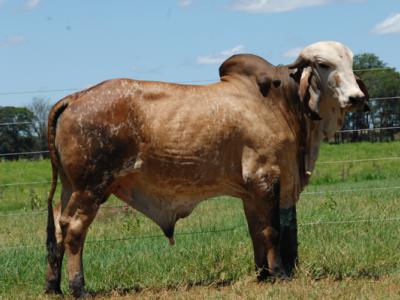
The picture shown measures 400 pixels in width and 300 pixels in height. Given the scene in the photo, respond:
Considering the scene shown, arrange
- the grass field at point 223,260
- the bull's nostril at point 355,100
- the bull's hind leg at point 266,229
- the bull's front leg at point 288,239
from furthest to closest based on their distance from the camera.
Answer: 1. the bull's front leg at point 288,239
2. the bull's hind leg at point 266,229
3. the bull's nostril at point 355,100
4. the grass field at point 223,260

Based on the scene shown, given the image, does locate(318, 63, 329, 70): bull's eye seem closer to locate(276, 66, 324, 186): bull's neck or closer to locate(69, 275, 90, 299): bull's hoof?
locate(276, 66, 324, 186): bull's neck

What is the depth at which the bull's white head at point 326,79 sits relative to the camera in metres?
7.57

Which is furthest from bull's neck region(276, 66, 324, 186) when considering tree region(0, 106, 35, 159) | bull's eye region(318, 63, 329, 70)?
tree region(0, 106, 35, 159)

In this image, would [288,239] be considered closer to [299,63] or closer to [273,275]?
[273,275]

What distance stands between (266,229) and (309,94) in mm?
1233

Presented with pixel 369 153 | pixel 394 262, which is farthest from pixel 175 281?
pixel 369 153

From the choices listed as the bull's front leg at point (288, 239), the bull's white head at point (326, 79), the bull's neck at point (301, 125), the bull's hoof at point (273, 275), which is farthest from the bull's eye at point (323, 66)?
the bull's hoof at point (273, 275)

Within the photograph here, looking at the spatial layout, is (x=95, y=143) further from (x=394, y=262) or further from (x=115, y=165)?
(x=394, y=262)

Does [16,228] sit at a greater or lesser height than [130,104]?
lesser

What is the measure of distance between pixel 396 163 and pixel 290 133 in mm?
19372

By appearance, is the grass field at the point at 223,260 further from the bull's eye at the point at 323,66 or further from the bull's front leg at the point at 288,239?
the bull's eye at the point at 323,66

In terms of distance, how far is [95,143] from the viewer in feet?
A: 24.1

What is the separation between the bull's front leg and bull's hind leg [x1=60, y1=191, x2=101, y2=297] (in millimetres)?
1745

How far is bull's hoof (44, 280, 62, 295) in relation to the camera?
25.2 feet
